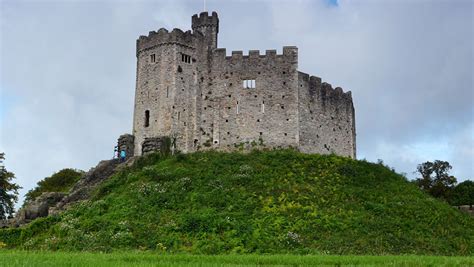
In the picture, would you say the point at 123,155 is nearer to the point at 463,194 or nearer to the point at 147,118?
the point at 147,118

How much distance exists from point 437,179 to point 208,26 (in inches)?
1222

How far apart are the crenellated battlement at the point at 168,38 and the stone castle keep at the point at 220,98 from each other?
8 centimetres

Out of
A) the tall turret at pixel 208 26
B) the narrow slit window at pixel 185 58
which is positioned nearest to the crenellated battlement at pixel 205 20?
the tall turret at pixel 208 26

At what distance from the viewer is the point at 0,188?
4572 cm

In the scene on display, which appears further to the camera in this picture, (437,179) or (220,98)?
(437,179)

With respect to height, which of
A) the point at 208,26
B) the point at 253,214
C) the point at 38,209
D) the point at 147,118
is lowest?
the point at 253,214

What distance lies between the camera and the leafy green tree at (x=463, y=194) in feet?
175

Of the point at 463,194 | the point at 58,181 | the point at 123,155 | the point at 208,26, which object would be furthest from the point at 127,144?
the point at 463,194

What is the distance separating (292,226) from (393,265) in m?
12.1

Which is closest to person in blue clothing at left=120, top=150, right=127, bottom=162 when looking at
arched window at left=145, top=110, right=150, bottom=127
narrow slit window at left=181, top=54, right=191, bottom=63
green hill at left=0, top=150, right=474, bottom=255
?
arched window at left=145, top=110, right=150, bottom=127

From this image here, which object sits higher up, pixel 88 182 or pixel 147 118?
pixel 147 118

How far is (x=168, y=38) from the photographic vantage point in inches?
1796

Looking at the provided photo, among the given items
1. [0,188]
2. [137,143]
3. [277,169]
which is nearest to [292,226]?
[277,169]

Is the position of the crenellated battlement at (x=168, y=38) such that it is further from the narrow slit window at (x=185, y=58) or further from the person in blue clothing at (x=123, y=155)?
the person in blue clothing at (x=123, y=155)
